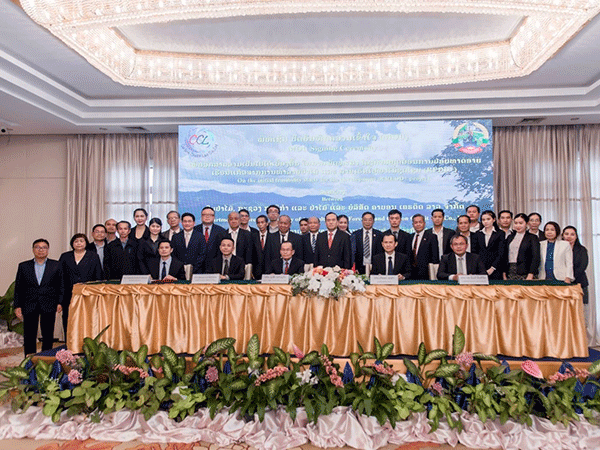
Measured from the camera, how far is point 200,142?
6922 millimetres

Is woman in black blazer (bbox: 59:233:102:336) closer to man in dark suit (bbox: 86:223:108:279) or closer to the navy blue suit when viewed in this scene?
the navy blue suit

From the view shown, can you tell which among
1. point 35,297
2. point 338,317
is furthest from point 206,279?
point 35,297

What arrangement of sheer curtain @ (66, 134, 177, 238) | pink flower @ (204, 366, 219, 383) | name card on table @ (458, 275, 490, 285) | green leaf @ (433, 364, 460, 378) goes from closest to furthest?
green leaf @ (433, 364, 460, 378) → pink flower @ (204, 366, 219, 383) → name card on table @ (458, 275, 490, 285) → sheer curtain @ (66, 134, 177, 238)

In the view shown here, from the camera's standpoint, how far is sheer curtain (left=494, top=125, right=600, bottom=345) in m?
7.03

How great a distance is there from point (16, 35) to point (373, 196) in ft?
14.8

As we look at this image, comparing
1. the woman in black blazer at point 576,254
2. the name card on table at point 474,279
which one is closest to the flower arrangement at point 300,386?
the name card on table at point 474,279

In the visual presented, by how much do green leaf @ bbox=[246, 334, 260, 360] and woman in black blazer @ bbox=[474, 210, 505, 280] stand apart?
2703 millimetres

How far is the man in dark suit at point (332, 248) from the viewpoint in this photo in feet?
17.2

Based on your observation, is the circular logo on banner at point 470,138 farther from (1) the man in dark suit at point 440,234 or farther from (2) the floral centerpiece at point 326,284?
(2) the floral centerpiece at point 326,284

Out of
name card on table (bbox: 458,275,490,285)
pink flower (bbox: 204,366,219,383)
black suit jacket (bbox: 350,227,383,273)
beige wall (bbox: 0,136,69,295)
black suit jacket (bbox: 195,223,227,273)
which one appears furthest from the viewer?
beige wall (bbox: 0,136,69,295)

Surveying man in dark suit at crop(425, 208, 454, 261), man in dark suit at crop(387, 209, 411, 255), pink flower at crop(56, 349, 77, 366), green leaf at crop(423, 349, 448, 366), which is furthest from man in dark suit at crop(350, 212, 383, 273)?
pink flower at crop(56, 349, 77, 366)

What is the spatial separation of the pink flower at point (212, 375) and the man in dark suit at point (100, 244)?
2332 mm

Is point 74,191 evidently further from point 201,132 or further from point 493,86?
point 493,86

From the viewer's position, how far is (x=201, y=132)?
22.7ft
